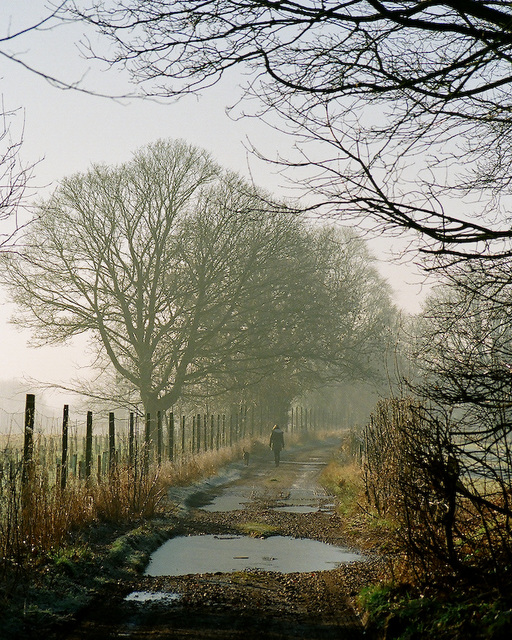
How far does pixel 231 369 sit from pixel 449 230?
75.7 ft

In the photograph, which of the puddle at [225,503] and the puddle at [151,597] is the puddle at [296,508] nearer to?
the puddle at [225,503]

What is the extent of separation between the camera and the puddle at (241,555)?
30.3 ft

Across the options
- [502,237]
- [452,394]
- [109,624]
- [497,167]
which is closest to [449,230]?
[502,237]

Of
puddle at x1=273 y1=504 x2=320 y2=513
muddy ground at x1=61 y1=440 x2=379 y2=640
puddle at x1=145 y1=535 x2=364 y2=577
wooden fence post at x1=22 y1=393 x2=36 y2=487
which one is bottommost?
puddle at x1=273 y1=504 x2=320 y2=513

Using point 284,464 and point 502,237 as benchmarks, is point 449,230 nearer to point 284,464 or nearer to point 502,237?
point 502,237

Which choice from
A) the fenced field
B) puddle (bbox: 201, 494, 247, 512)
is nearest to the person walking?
the fenced field

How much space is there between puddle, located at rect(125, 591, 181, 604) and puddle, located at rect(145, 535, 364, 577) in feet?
3.59

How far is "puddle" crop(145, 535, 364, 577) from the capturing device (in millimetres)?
9242

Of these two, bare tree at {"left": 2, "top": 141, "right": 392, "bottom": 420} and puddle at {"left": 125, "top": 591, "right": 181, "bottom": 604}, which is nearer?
puddle at {"left": 125, "top": 591, "right": 181, "bottom": 604}

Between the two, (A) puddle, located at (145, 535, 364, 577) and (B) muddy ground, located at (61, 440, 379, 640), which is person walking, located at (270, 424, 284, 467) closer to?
(B) muddy ground, located at (61, 440, 379, 640)

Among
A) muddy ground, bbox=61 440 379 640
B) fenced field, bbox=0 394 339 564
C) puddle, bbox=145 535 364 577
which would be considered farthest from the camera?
puddle, bbox=145 535 364 577

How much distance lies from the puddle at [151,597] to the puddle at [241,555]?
1.09m

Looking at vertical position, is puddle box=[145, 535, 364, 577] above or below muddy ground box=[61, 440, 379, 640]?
below

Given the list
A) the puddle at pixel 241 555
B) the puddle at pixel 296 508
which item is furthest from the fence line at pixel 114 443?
the puddle at pixel 296 508
